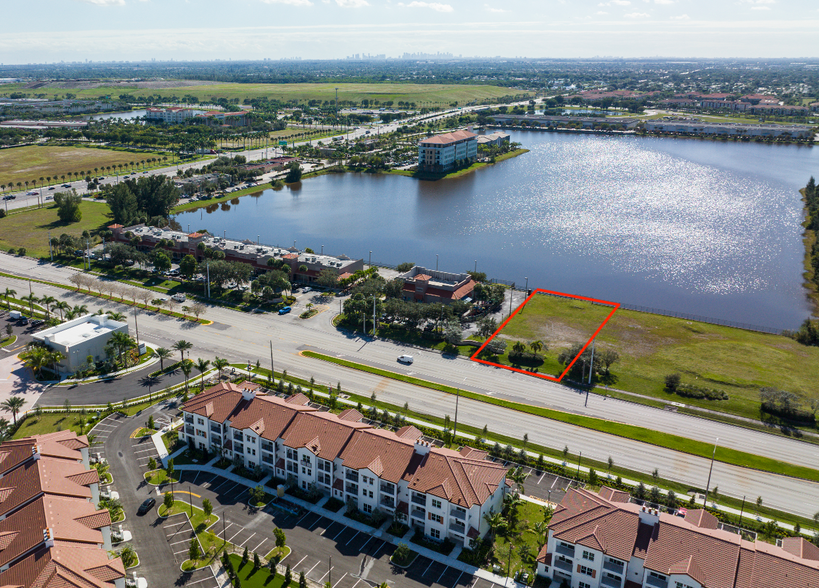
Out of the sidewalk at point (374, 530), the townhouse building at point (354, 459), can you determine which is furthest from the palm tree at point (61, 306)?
the sidewalk at point (374, 530)

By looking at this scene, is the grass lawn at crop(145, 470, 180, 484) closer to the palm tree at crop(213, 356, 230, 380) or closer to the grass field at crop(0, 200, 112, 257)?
the palm tree at crop(213, 356, 230, 380)

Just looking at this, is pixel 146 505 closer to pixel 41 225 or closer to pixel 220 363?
pixel 220 363

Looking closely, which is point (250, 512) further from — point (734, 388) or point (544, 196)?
point (544, 196)

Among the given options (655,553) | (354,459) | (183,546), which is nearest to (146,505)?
(183,546)

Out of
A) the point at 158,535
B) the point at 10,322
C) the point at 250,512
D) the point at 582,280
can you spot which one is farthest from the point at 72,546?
the point at 582,280

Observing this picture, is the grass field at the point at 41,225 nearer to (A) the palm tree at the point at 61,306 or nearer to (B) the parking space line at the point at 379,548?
(A) the palm tree at the point at 61,306

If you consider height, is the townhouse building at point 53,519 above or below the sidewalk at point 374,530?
above
